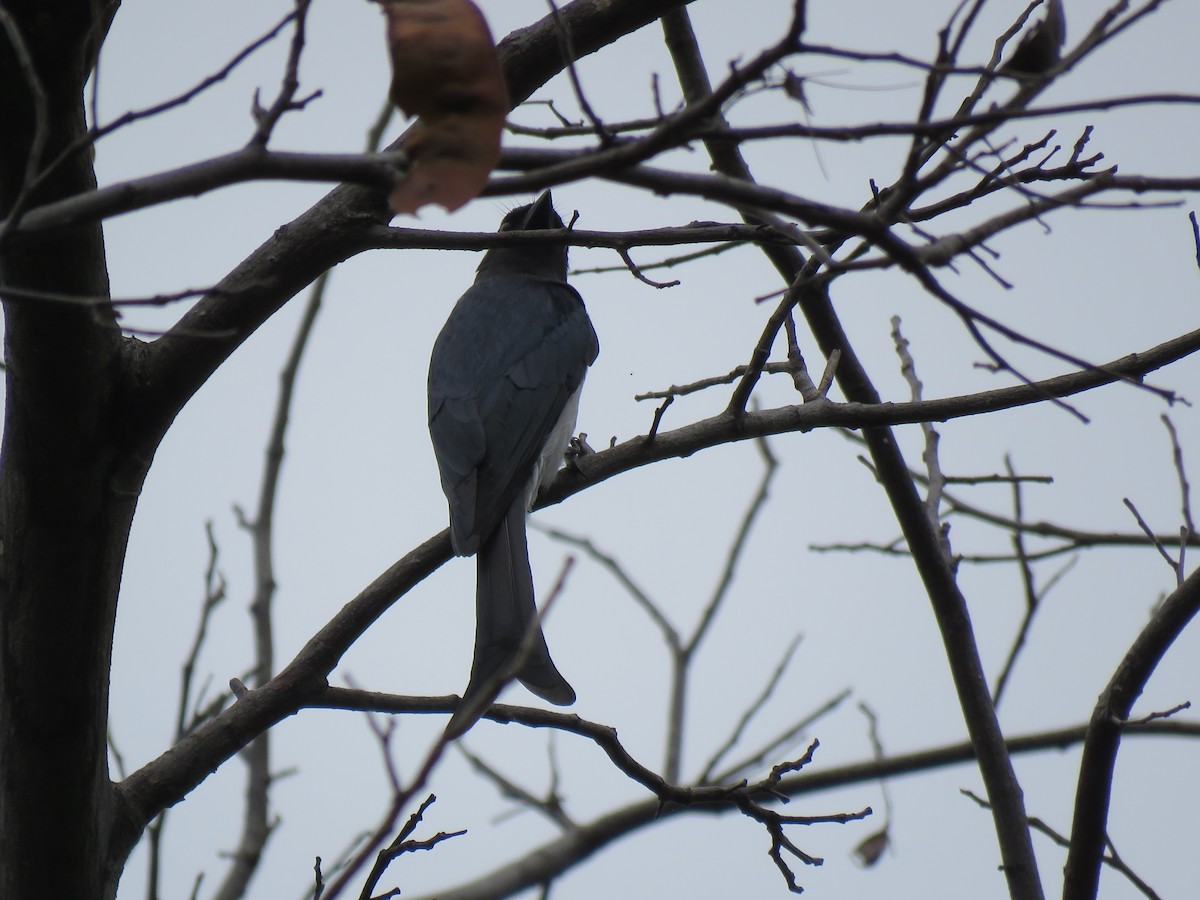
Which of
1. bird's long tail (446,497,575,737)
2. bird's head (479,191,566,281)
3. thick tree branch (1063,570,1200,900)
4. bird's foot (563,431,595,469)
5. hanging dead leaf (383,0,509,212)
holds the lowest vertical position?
thick tree branch (1063,570,1200,900)

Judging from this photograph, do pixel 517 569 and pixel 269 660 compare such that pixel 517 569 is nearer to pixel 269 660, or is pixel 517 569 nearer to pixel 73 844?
pixel 269 660

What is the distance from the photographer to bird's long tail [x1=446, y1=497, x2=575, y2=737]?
3826 millimetres

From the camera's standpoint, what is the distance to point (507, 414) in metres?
5.23

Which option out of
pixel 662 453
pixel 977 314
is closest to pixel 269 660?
pixel 662 453

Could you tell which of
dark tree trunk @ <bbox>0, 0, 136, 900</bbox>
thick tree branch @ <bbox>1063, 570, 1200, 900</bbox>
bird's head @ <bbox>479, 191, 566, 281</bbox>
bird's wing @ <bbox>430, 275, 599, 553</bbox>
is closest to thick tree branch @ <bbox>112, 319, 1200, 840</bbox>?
dark tree trunk @ <bbox>0, 0, 136, 900</bbox>

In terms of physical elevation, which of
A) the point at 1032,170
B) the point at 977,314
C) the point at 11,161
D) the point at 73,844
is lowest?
the point at 73,844

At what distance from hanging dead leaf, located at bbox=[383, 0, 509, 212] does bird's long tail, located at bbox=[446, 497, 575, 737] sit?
185cm

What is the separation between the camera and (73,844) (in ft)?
8.06

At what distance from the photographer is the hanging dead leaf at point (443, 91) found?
A: 1.63m

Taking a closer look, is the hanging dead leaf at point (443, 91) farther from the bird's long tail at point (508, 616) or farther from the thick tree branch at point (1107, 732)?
the thick tree branch at point (1107, 732)

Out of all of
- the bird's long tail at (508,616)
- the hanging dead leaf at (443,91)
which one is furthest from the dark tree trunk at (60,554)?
the bird's long tail at (508,616)

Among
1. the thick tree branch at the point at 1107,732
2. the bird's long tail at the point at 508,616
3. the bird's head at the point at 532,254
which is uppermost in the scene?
the bird's head at the point at 532,254

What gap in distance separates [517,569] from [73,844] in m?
2.27

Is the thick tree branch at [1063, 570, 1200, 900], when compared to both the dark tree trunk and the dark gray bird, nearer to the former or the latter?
the dark gray bird
